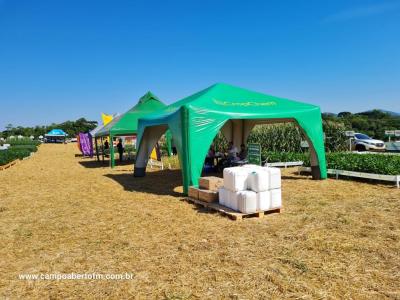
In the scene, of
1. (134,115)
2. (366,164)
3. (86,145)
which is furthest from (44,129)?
(366,164)

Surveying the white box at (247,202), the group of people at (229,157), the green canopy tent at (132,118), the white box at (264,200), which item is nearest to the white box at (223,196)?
the white box at (247,202)

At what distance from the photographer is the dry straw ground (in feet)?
13.1

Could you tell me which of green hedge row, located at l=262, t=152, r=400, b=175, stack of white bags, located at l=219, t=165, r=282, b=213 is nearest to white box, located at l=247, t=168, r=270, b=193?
stack of white bags, located at l=219, t=165, r=282, b=213

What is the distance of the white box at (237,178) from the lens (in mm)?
6934

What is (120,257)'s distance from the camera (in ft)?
16.6

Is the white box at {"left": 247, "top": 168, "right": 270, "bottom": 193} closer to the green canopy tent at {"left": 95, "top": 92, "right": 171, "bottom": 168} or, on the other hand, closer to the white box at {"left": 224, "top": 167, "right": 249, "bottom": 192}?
the white box at {"left": 224, "top": 167, "right": 249, "bottom": 192}

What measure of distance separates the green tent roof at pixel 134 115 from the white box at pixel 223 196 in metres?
12.1

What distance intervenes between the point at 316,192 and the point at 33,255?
23.8ft

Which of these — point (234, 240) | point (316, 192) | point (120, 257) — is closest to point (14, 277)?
point (120, 257)

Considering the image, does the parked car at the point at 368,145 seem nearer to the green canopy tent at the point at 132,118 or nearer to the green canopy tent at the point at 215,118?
the green canopy tent at the point at 132,118

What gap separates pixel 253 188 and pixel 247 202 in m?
0.36

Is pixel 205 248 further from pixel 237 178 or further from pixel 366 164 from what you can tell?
pixel 366 164

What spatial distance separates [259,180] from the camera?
683 cm

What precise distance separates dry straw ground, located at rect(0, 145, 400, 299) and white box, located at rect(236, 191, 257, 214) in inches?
11.1
